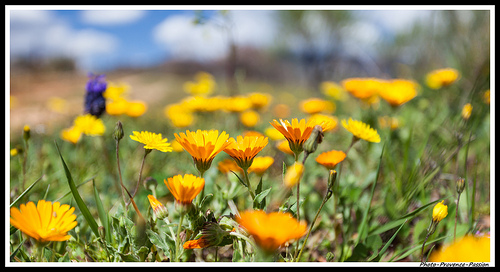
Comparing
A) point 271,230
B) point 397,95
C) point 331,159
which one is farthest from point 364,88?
point 271,230

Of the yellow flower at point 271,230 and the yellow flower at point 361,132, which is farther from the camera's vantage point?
the yellow flower at point 361,132

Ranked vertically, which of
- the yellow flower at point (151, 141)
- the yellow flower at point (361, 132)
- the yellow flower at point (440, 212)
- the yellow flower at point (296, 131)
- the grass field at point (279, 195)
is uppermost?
the yellow flower at point (296, 131)

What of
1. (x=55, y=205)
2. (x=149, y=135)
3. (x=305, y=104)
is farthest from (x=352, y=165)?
(x=55, y=205)

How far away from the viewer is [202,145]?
74 cm

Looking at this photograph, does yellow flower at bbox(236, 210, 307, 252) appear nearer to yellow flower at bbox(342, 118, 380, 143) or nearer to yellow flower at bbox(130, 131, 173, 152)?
yellow flower at bbox(130, 131, 173, 152)

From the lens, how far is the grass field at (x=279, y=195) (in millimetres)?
797

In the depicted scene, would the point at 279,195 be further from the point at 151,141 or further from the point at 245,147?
the point at 151,141

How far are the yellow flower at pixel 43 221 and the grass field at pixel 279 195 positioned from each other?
0.09ft

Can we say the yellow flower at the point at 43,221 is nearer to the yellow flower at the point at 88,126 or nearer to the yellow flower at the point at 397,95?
the yellow flower at the point at 88,126

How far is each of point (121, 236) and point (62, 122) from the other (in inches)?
101

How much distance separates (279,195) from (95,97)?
2.99ft

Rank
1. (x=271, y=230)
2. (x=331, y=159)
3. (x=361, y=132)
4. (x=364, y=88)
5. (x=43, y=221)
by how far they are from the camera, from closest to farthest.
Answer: (x=271, y=230)
(x=43, y=221)
(x=331, y=159)
(x=361, y=132)
(x=364, y=88)

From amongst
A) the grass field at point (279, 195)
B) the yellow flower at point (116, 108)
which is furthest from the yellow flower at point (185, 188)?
the yellow flower at point (116, 108)

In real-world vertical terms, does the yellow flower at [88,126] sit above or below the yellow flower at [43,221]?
above
